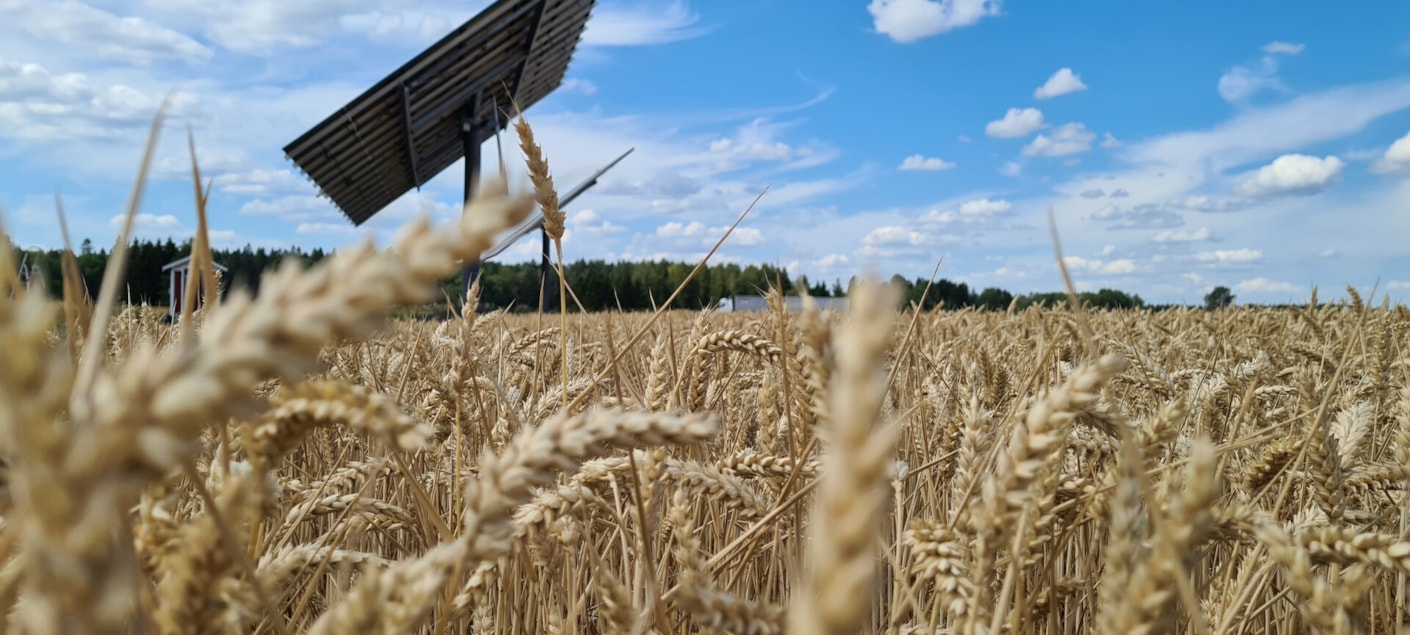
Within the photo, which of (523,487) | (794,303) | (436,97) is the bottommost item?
(523,487)

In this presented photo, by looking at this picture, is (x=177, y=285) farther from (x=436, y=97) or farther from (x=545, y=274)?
(x=545, y=274)

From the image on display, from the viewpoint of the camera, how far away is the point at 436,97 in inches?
587

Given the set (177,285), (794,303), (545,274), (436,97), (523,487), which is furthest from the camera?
(177,285)

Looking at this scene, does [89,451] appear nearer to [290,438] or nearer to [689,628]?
[290,438]

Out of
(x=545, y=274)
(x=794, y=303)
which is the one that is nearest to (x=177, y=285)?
(x=794, y=303)

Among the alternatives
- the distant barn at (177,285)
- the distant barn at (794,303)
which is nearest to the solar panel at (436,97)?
the distant barn at (177,285)

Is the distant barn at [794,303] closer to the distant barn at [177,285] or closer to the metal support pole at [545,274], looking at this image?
the metal support pole at [545,274]

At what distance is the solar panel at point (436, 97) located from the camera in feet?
43.3

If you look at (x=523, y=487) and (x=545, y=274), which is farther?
(x=545, y=274)

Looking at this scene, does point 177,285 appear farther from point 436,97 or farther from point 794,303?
point 794,303

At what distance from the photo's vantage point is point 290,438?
24.6 inches

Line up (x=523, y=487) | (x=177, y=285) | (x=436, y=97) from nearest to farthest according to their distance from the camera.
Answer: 1. (x=523, y=487)
2. (x=436, y=97)
3. (x=177, y=285)

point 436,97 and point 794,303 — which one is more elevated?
point 436,97

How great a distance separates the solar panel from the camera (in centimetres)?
1319
